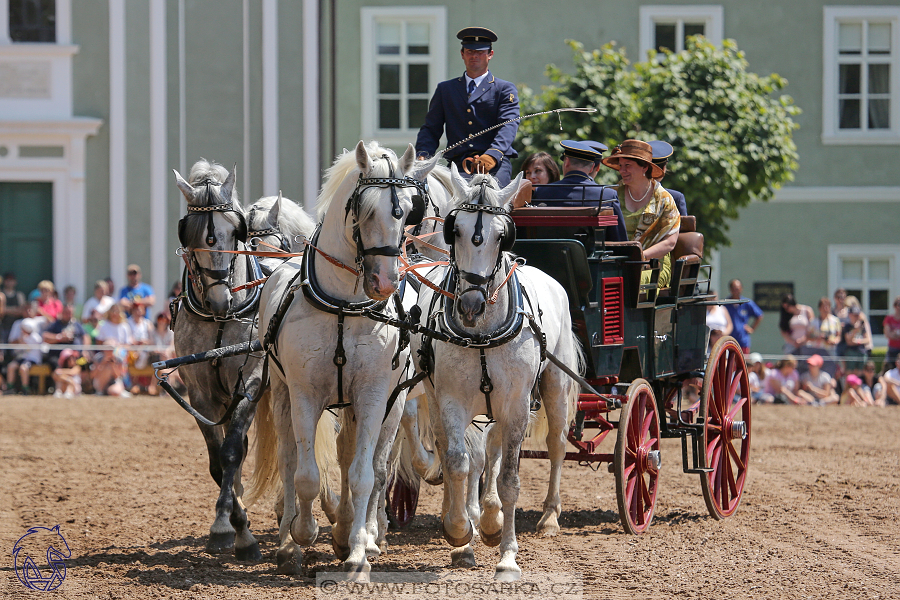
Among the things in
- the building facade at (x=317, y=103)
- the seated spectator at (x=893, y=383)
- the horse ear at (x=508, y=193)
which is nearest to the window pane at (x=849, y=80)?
the building facade at (x=317, y=103)

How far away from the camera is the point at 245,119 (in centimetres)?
1888

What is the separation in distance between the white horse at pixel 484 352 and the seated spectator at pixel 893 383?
11.0 m

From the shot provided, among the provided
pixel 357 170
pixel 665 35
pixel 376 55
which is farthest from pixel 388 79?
pixel 357 170

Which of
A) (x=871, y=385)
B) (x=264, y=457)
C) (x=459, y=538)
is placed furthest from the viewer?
(x=871, y=385)

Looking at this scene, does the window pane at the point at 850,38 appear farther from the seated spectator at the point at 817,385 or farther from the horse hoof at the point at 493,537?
the horse hoof at the point at 493,537

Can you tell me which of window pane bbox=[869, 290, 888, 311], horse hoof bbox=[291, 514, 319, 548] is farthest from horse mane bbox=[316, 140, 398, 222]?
window pane bbox=[869, 290, 888, 311]

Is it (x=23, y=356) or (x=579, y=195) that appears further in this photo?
(x=23, y=356)

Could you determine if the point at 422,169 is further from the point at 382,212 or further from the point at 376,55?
the point at 376,55

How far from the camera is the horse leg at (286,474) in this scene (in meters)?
5.98

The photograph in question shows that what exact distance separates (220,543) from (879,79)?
56.3 ft

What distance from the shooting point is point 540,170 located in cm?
857

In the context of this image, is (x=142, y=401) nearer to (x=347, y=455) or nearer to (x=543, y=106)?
(x=543, y=106)

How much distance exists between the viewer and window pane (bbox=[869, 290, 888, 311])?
65.6 ft

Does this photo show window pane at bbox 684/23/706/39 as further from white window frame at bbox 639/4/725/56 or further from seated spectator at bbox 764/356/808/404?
seated spectator at bbox 764/356/808/404
